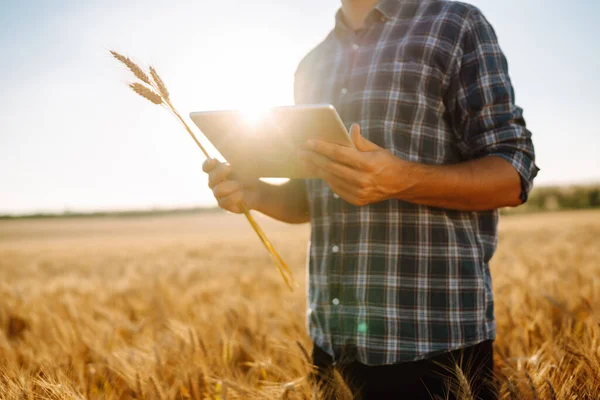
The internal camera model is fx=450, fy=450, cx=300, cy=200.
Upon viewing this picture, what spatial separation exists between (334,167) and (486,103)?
57 cm

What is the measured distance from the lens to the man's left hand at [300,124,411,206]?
3.83ft

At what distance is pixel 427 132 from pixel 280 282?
4.00m

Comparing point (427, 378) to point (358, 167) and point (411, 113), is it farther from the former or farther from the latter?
point (411, 113)

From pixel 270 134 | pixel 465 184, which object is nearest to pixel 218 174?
pixel 270 134

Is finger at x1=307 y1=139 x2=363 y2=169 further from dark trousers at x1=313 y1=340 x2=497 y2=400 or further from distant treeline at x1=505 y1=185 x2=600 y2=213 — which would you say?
distant treeline at x1=505 y1=185 x2=600 y2=213

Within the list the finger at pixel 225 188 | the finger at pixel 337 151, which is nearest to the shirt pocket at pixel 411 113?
the finger at pixel 337 151

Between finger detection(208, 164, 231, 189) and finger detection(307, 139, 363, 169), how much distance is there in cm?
47

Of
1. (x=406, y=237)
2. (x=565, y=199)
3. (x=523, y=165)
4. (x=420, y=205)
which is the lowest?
(x=565, y=199)

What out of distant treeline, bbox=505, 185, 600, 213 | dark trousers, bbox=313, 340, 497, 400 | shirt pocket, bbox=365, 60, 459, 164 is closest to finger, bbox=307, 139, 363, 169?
shirt pocket, bbox=365, 60, 459, 164

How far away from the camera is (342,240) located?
1.56m

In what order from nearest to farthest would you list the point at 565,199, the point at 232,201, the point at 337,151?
the point at 337,151 < the point at 232,201 < the point at 565,199

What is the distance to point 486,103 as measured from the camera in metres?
1.41

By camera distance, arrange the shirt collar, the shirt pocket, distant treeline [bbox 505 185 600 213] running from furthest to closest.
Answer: distant treeline [bbox 505 185 600 213] → the shirt collar → the shirt pocket

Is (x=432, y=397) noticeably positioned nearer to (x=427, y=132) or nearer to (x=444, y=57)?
(x=427, y=132)
